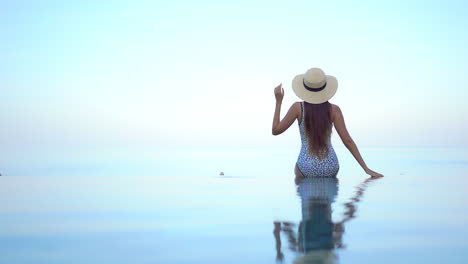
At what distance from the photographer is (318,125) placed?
820cm

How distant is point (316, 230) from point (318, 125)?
4.48 metres

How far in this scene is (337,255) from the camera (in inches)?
121

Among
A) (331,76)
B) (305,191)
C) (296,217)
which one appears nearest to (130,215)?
(296,217)

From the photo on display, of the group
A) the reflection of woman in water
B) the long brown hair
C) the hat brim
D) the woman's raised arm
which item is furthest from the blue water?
the hat brim

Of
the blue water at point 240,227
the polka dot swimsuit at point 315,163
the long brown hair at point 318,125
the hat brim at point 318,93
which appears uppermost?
the hat brim at point 318,93

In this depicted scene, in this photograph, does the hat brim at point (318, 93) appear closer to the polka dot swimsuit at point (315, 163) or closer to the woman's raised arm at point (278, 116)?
the woman's raised arm at point (278, 116)

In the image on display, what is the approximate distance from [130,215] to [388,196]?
3.62 m

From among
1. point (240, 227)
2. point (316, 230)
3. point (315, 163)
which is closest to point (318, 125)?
point (315, 163)

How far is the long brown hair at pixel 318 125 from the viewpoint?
8.21 m

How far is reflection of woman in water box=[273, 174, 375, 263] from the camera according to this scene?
3.09 m

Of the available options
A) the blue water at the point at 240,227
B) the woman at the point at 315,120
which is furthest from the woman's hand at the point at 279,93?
the blue water at the point at 240,227

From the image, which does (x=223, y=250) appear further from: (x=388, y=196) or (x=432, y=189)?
(x=432, y=189)

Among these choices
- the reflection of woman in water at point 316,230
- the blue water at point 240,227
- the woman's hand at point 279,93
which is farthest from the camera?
the woman's hand at point 279,93

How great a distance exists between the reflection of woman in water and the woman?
5.80 feet
